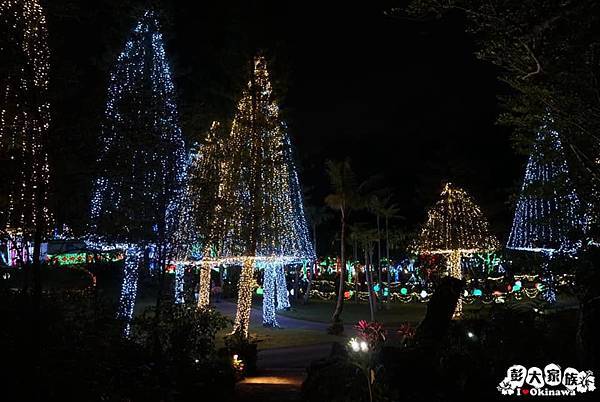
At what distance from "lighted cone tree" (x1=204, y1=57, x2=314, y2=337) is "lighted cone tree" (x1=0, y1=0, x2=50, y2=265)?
1203 centimetres

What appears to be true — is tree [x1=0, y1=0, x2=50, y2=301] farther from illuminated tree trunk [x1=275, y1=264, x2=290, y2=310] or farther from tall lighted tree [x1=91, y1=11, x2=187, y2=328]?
illuminated tree trunk [x1=275, y1=264, x2=290, y2=310]

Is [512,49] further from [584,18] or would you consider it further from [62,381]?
[62,381]

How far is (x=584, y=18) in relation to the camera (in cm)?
688

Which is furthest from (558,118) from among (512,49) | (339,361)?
(339,361)

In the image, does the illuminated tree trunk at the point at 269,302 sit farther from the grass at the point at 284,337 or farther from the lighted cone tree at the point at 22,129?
the lighted cone tree at the point at 22,129

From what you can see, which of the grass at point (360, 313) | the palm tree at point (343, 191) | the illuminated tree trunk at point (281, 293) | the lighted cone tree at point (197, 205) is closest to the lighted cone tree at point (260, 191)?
the palm tree at point (343, 191)

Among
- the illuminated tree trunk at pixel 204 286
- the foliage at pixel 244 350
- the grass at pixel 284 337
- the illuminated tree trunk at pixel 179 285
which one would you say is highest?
the illuminated tree trunk at pixel 179 285

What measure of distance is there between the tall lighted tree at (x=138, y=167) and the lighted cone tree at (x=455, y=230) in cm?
1606

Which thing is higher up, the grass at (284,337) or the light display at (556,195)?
the light display at (556,195)

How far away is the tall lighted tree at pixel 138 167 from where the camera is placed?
25.4 feet

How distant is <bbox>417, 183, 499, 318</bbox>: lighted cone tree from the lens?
24656 millimetres

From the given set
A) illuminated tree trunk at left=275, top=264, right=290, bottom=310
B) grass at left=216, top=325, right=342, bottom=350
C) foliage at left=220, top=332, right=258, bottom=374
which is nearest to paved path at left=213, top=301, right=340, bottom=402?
foliage at left=220, top=332, right=258, bottom=374

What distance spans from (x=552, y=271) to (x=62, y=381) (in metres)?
6.29

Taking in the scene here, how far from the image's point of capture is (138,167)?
345 inches
